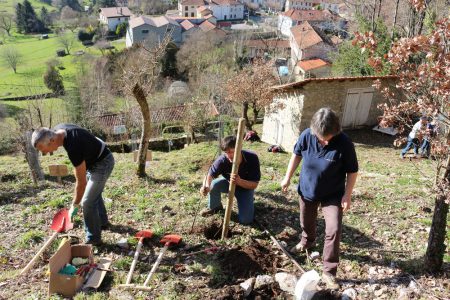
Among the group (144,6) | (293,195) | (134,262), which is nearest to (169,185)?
(293,195)

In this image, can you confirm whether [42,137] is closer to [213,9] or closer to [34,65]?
[34,65]

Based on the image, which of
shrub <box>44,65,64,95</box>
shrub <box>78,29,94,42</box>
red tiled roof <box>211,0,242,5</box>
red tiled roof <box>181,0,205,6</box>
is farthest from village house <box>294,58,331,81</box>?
red tiled roof <box>211,0,242,5</box>

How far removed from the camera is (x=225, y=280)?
439 centimetres

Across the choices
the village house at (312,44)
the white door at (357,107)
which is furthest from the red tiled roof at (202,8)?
the white door at (357,107)

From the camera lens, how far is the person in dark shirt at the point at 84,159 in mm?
4156

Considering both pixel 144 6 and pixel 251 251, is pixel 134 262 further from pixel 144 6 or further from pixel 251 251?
pixel 144 6

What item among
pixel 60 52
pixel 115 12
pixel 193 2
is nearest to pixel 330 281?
pixel 60 52

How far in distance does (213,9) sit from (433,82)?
258 feet

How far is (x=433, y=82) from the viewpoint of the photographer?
12.1 feet

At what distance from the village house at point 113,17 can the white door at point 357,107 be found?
5467cm

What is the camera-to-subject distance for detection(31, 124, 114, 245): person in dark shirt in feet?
13.6

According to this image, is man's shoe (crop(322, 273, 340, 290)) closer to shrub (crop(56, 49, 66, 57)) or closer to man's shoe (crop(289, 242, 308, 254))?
man's shoe (crop(289, 242, 308, 254))

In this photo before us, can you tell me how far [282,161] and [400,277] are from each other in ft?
23.7

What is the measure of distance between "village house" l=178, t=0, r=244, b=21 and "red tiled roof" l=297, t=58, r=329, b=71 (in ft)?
112
